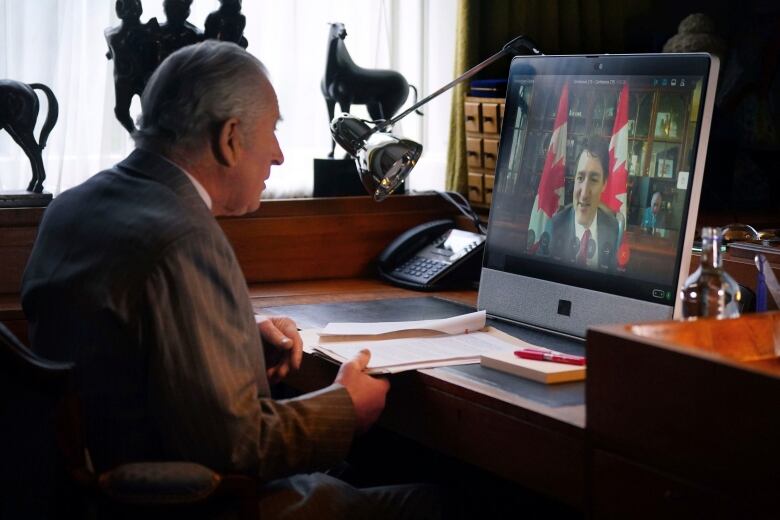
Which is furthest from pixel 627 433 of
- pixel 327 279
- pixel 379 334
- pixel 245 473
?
pixel 327 279

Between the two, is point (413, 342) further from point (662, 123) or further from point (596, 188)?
point (662, 123)

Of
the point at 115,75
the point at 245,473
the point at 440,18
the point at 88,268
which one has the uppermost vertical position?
the point at 440,18

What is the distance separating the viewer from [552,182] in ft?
5.91

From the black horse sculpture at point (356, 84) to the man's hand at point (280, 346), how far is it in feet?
2.77

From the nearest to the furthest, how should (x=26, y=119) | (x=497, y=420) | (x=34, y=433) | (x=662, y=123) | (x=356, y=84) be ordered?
(x=34, y=433)
(x=497, y=420)
(x=662, y=123)
(x=26, y=119)
(x=356, y=84)

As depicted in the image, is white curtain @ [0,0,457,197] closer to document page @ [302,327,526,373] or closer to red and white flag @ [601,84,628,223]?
document page @ [302,327,526,373]

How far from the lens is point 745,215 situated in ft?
8.42

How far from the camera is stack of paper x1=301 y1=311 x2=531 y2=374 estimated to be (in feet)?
5.14

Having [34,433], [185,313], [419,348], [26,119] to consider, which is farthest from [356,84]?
[34,433]

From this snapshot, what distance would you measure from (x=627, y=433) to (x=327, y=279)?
4.49 ft

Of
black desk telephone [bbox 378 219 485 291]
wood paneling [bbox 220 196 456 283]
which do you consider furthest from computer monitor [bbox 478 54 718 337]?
wood paneling [bbox 220 196 456 283]

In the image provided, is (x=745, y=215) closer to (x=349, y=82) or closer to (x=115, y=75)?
(x=349, y=82)

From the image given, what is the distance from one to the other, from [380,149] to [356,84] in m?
0.46

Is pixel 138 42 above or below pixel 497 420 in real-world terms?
above
